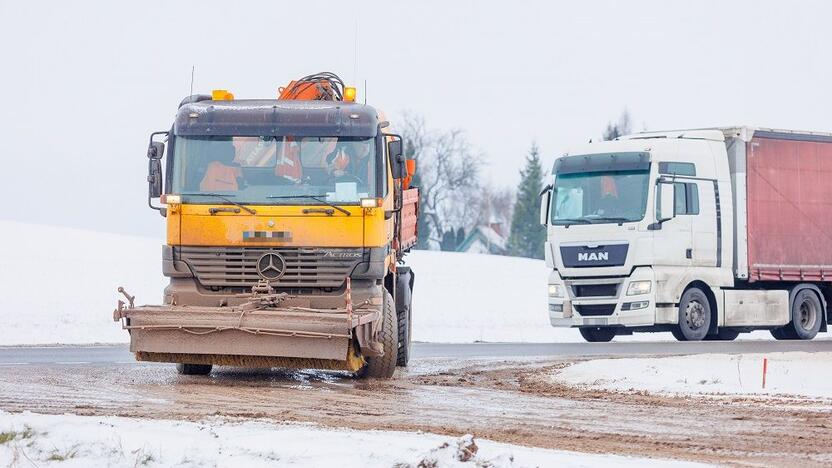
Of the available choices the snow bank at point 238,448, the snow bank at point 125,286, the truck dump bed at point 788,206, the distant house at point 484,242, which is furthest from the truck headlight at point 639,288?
the distant house at point 484,242

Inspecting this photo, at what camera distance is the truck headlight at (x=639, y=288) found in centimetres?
2273

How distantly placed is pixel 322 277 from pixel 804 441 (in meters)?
5.80

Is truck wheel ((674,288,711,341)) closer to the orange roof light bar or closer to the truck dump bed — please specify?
the truck dump bed

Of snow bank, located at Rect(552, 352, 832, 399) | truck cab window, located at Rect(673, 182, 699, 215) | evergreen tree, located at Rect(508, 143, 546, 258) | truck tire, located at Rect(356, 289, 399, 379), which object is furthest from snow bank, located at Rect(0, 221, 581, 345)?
evergreen tree, located at Rect(508, 143, 546, 258)

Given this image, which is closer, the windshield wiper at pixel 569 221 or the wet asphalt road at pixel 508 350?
the wet asphalt road at pixel 508 350

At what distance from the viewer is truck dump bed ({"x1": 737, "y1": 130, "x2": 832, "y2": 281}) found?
2411cm

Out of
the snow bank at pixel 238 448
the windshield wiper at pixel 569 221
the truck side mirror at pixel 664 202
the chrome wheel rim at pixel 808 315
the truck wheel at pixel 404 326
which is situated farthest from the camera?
the chrome wheel rim at pixel 808 315

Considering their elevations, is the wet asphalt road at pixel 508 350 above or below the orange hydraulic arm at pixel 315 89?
below

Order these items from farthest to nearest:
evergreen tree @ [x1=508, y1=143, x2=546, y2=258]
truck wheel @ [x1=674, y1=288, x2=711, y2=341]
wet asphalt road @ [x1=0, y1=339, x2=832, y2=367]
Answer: evergreen tree @ [x1=508, y1=143, x2=546, y2=258]
truck wheel @ [x1=674, y1=288, x2=711, y2=341]
wet asphalt road @ [x1=0, y1=339, x2=832, y2=367]

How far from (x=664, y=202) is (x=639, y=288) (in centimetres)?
150

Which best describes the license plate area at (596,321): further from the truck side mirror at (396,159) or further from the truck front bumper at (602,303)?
the truck side mirror at (396,159)

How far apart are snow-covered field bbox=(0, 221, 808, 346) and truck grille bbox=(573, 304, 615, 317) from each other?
154 inches

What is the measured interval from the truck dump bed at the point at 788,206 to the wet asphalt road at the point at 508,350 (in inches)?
75.4

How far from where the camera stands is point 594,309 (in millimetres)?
23297
